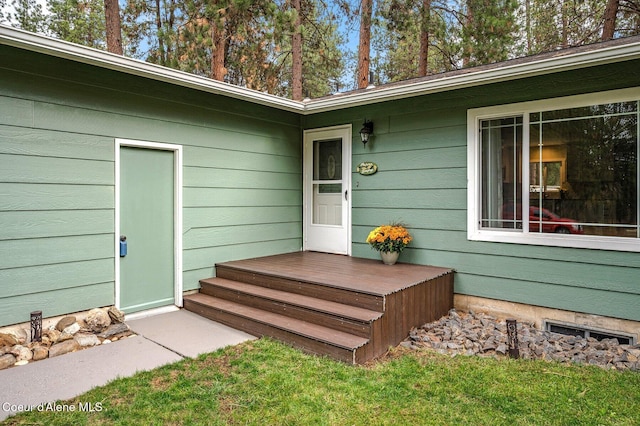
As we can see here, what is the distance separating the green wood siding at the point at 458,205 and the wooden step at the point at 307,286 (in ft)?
4.91

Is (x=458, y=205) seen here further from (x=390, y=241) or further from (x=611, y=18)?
(x=611, y=18)

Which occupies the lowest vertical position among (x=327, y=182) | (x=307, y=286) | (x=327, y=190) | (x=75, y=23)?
(x=307, y=286)

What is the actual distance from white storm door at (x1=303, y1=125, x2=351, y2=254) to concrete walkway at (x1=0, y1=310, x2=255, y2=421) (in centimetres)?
215

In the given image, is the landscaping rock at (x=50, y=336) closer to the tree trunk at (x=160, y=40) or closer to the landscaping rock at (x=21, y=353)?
the landscaping rock at (x=21, y=353)

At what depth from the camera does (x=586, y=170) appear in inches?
146

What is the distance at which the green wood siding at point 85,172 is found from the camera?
131 inches

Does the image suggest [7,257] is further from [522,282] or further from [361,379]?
[522,282]

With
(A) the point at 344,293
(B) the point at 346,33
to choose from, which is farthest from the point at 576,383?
(B) the point at 346,33

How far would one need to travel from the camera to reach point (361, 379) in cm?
277

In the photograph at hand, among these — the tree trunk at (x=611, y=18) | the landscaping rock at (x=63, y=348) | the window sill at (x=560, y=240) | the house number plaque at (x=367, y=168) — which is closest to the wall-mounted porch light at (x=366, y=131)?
the house number plaque at (x=367, y=168)

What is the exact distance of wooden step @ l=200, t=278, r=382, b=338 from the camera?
3238mm

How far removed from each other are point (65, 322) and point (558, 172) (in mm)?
4770

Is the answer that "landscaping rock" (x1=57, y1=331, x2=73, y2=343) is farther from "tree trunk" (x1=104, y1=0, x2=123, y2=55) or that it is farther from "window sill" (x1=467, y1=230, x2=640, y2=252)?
"tree trunk" (x1=104, y1=0, x2=123, y2=55)

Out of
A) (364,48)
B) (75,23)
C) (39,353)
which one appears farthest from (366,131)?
(75,23)
